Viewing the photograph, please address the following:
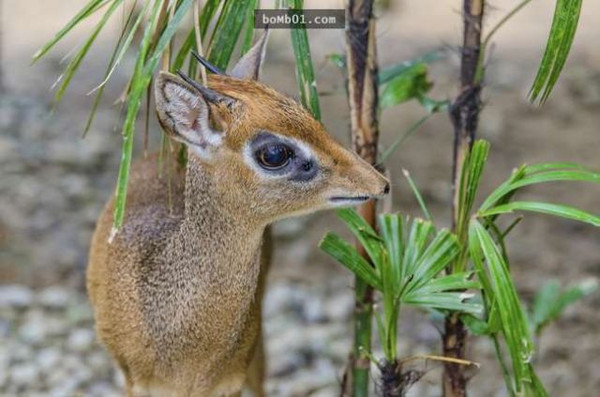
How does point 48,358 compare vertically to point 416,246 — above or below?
below

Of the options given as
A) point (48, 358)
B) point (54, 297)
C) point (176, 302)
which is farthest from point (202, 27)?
point (54, 297)

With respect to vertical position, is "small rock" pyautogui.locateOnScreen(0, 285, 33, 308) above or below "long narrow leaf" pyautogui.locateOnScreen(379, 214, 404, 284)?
below

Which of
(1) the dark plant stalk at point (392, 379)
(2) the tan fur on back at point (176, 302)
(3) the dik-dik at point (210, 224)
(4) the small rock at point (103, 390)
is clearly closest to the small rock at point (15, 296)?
(4) the small rock at point (103, 390)

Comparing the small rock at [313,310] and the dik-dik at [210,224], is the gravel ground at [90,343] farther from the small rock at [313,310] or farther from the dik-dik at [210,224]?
the dik-dik at [210,224]

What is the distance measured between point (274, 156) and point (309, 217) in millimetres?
3039

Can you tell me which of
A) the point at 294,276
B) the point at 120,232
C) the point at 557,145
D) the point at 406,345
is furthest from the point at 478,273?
the point at 557,145

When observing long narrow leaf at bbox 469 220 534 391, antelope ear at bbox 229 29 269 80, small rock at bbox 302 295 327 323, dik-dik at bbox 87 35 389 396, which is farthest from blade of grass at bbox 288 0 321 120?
small rock at bbox 302 295 327 323

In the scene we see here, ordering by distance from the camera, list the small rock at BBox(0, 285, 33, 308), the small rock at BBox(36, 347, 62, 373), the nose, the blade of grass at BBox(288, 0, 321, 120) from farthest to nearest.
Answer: the small rock at BBox(0, 285, 33, 308)
the small rock at BBox(36, 347, 62, 373)
the blade of grass at BBox(288, 0, 321, 120)
the nose

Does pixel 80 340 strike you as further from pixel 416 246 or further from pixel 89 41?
pixel 89 41

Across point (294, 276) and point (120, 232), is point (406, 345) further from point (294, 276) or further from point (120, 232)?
point (120, 232)

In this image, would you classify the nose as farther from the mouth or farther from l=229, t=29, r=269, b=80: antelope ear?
l=229, t=29, r=269, b=80: antelope ear

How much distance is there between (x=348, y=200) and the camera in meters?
3.02

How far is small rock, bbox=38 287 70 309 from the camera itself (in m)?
5.25

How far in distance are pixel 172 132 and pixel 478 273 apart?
0.89 metres
